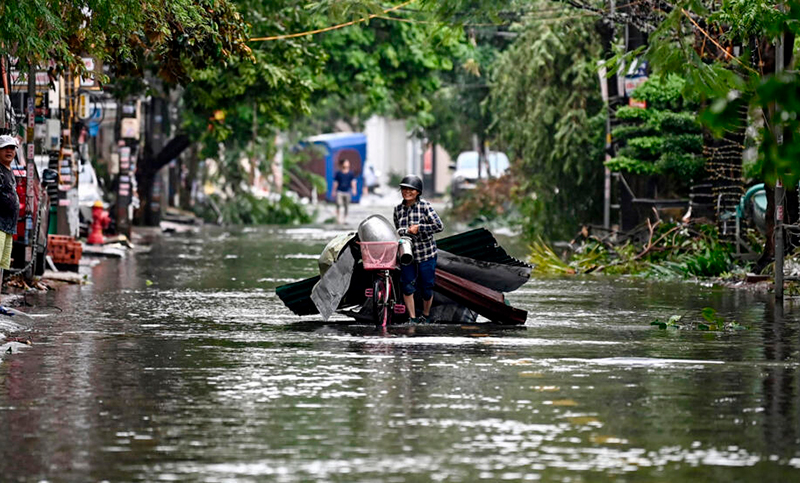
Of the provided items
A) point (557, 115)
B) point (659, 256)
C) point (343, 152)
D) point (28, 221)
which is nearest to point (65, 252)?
point (28, 221)

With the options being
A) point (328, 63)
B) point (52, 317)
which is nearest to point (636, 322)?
point (52, 317)

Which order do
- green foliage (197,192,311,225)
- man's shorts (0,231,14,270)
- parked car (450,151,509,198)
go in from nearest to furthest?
man's shorts (0,231,14,270), green foliage (197,192,311,225), parked car (450,151,509,198)

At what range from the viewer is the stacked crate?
2334cm

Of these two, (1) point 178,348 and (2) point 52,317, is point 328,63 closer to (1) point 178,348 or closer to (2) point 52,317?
(2) point 52,317

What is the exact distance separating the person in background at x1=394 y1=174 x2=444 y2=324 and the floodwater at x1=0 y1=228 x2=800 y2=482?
0.43 m

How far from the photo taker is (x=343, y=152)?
74.8 m

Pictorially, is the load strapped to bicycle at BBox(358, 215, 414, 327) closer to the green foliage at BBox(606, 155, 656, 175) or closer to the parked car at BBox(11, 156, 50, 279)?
the parked car at BBox(11, 156, 50, 279)

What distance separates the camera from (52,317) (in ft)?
56.7

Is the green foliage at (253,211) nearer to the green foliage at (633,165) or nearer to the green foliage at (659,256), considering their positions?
the green foliage at (633,165)

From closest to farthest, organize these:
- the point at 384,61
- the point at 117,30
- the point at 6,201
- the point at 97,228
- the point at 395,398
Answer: the point at 395,398 → the point at 6,201 → the point at 117,30 → the point at 97,228 → the point at 384,61

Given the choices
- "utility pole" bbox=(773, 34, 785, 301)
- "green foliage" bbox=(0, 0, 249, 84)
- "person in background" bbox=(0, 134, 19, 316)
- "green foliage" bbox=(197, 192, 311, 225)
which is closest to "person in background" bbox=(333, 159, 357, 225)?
"green foliage" bbox=(197, 192, 311, 225)

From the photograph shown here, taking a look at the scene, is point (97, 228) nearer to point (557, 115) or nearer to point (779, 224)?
point (557, 115)

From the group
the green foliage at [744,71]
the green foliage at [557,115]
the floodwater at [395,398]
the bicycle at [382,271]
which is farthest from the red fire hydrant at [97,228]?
the bicycle at [382,271]

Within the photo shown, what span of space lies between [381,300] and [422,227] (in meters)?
0.86
